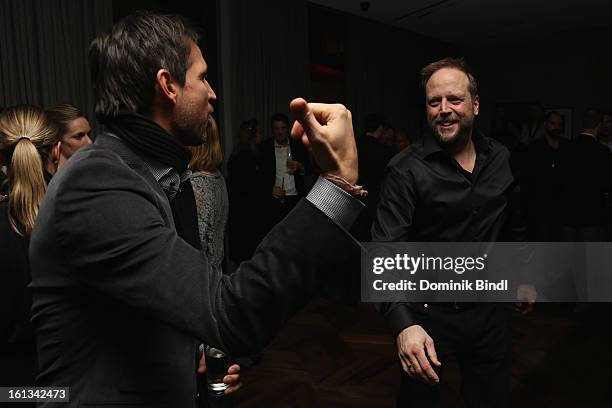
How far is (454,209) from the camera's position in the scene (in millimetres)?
1757

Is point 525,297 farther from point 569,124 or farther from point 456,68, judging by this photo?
point 569,124

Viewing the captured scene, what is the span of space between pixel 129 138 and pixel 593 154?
173 inches

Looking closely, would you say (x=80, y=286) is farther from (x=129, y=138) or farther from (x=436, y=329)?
(x=436, y=329)

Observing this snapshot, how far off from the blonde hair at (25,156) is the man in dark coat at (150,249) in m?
0.78

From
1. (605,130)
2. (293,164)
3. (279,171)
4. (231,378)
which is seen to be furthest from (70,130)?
(605,130)

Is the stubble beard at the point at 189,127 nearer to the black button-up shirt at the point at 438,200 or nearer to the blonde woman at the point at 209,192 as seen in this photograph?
the black button-up shirt at the point at 438,200

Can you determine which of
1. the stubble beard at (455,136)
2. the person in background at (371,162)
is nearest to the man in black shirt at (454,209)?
the stubble beard at (455,136)

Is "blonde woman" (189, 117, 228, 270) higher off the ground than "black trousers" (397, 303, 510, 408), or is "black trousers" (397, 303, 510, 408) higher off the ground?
"blonde woman" (189, 117, 228, 270)

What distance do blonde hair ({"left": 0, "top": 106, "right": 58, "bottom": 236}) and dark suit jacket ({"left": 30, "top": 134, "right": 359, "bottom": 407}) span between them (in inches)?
32.0

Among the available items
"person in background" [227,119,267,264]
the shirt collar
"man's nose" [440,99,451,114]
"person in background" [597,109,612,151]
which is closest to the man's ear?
the shirt collar

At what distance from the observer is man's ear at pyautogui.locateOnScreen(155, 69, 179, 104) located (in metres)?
0.91

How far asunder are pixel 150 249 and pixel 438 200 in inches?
48.3

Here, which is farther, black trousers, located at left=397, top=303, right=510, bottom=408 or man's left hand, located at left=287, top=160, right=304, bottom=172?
man's left hand, located at left=287, top=160, right=304, bottom=172

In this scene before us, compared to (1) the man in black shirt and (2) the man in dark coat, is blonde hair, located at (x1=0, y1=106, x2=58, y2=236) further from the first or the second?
(1) the man in black shirt
